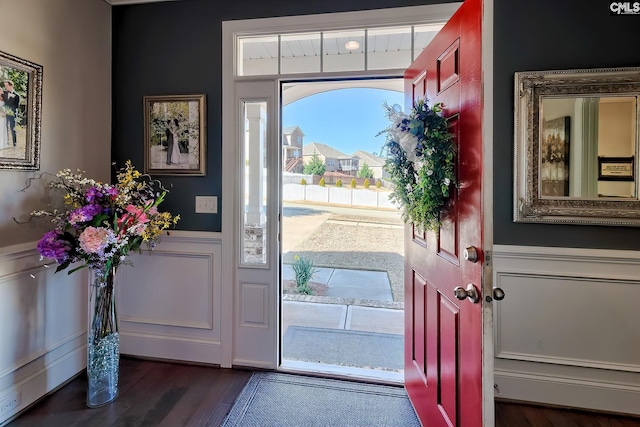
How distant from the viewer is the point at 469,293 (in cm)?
126

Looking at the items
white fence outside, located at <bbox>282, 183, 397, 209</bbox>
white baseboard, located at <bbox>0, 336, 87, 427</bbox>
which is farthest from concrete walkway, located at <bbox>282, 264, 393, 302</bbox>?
white baseboard, located at <bbox>0, 336, 87, 427</bbox>

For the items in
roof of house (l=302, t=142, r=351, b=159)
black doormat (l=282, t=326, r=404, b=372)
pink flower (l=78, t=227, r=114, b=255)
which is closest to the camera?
pink flower (l=78, t=227, r=114, b=255)

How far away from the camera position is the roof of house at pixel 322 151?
12.9 ft

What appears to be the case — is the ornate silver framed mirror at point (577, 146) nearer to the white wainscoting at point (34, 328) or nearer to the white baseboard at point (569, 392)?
the white baseboard at point (569, 392)

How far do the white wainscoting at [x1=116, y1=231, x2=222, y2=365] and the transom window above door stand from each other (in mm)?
1279

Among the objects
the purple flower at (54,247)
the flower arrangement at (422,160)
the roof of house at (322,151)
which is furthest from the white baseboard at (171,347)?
the roof of house at (322,151)

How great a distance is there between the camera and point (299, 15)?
87.6 inches

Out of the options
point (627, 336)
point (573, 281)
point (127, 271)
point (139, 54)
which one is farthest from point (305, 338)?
point (139, 54)

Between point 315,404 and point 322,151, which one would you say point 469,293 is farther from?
point 322,151

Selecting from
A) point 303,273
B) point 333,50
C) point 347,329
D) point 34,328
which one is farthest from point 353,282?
point 34,328

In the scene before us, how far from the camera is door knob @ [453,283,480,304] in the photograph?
1237 mm

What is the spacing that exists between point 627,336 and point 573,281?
415 millimetres

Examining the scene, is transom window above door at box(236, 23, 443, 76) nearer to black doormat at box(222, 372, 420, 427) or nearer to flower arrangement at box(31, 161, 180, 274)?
flower arrangement at box(31, 161, 180, 274)

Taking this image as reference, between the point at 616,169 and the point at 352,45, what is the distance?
68.6 inches
